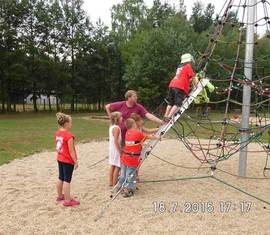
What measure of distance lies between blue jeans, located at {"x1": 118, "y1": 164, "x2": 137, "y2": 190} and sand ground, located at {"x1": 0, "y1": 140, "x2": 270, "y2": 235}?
21 centimetres

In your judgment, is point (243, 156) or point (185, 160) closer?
point (243, 156)

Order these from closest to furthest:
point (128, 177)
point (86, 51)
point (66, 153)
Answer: point (66, 153) < point (128, 177) < point (86, 51)

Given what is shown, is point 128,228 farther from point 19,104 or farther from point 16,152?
point 19,104

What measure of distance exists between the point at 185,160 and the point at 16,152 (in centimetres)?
446

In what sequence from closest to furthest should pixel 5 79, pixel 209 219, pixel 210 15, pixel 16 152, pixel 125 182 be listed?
pixel 209 219 → pixel 125 182 → pixel 16 152 → pixel 5 79 → pixel 210 15

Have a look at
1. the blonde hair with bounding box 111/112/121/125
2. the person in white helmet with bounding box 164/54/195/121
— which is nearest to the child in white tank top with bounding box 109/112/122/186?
the blonde hair with bounding box 111/112/121/125

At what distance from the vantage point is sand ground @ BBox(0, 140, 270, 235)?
4.71 m

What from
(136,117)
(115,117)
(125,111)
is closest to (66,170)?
(115,117)

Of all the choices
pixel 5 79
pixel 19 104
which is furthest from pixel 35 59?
Answer: pixel 19 104

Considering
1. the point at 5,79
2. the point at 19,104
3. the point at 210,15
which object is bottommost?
the point at 19,104

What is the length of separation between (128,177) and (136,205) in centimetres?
46

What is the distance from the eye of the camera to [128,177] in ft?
19.1

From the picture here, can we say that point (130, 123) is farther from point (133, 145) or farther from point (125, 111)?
point (125, 111)

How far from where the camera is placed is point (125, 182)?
5824 millimetres
